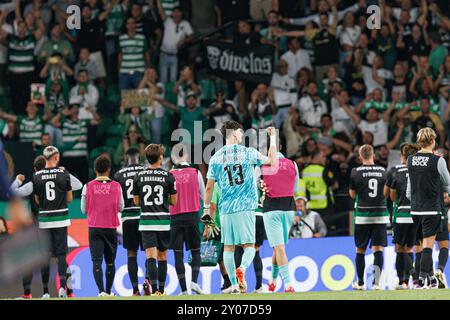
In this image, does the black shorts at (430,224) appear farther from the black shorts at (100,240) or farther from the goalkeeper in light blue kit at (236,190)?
the black shorts at (100,240)

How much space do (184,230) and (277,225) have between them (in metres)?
1.68

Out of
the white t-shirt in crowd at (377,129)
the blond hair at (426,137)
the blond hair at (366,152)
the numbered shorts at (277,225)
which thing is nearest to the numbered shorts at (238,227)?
the numbered shorts at (277,225)

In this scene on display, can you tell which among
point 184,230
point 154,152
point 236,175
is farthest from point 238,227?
point 184,230

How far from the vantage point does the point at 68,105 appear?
1108 inches

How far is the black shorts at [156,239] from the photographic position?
19688 millimetres

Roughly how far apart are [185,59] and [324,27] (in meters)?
3.22

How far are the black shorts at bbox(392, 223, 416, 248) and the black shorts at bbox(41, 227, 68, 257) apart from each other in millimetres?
5209

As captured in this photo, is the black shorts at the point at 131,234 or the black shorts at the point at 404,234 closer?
the black shorts at the point at 404,234

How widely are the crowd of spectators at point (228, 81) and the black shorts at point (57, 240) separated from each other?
685 centimetres

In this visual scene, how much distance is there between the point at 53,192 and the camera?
793 inches

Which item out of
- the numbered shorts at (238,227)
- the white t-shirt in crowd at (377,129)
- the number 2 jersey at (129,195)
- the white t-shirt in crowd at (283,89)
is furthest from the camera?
the white t-shirt in crowd at (283,89)

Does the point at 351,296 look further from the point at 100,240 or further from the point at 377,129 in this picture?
the point at 377,129
